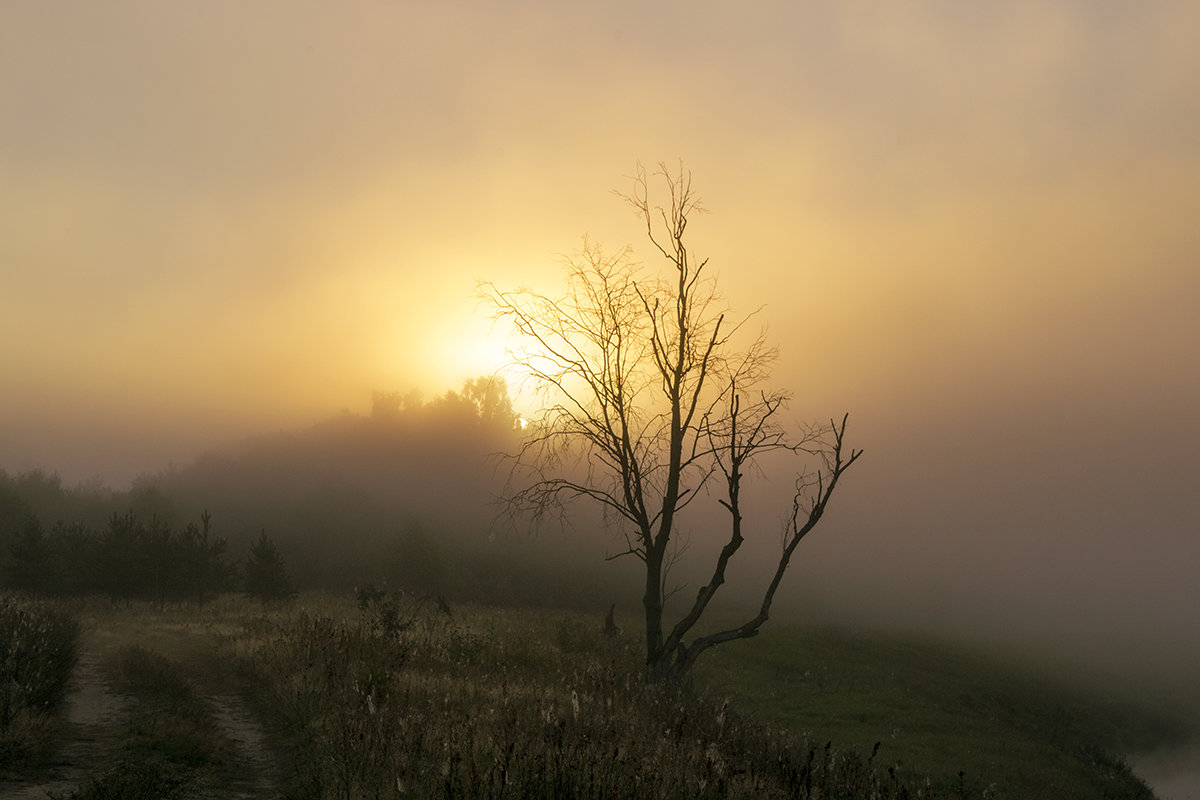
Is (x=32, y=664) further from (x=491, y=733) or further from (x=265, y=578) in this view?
(x=265, y=578)

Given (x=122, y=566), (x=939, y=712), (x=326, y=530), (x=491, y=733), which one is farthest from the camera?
(x=326, y=530)

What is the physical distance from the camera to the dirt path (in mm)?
6758

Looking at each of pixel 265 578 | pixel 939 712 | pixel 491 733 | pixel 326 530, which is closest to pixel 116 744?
pixel 491 733

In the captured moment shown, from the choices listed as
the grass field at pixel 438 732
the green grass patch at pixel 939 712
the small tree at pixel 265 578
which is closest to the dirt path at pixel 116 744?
the grass field at pixel 438 732

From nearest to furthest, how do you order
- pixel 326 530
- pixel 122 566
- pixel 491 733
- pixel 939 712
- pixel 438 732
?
pixel 438 732
pixel 491 733
pixel 939 712
pixel 122 566
pixel 326 530

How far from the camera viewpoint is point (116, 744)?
26.5 feet

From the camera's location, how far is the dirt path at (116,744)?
6758 mm

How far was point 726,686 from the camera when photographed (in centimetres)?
2953

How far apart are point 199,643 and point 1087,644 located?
100471 millimetres

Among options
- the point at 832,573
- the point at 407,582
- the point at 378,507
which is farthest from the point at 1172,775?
the point at 832,573

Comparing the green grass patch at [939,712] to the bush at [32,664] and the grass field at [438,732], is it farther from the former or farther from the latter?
the bush at [32,664]

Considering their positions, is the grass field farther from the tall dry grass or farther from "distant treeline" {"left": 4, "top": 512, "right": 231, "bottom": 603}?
"distant treeline" {"left": 4, "top": 512, "right": 231, "bottom": 603}

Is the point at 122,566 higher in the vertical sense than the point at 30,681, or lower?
lower

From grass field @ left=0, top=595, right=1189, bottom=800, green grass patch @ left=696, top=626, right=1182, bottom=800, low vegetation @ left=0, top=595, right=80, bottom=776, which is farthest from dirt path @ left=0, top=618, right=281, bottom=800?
green grass patch @ left=696, top=626, right=1182, bottom=800
